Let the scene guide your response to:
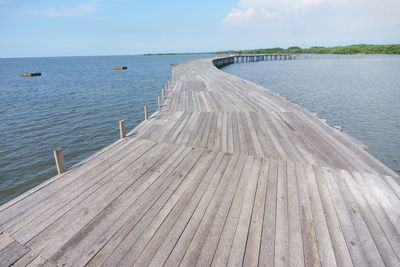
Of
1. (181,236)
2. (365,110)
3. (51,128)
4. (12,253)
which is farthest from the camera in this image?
(365,110)

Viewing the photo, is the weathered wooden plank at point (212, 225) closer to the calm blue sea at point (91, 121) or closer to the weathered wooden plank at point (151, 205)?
the weathered wooden plank at point (151, 205)

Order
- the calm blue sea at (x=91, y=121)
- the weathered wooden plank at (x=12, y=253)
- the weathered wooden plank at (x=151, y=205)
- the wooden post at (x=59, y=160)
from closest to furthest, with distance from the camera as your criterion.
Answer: the weathered wooden plank at (x=12, y=253) < the weathered wooden plank at (x=151, y=205) < the wooden post at (x=59, y=160) < the calm blue sea at (x=91, y=121)

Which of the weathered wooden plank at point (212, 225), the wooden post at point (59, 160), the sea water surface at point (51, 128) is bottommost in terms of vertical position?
the sea water surface at point (51, 128)

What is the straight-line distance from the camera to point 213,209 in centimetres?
366

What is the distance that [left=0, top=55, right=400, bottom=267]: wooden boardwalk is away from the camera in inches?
112

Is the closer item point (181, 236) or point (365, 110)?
point (181, 236)

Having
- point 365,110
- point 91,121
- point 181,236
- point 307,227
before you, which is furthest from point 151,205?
point 365,110

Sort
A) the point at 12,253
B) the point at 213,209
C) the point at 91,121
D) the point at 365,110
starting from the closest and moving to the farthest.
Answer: the point at 12,253 → the point at 213,209 → the point at 91,121 → the point at 365,110

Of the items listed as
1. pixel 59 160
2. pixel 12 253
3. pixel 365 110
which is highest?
pixel 59 160

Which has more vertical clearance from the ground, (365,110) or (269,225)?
(269,225)

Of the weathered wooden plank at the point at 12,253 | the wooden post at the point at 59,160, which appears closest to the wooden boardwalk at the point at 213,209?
the weathered wooden plank at the point at 12,253

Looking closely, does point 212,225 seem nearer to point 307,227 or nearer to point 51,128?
point 307,227

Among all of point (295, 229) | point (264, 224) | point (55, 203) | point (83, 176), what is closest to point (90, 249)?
point (55, 203)

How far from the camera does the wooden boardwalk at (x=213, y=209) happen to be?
284cm
